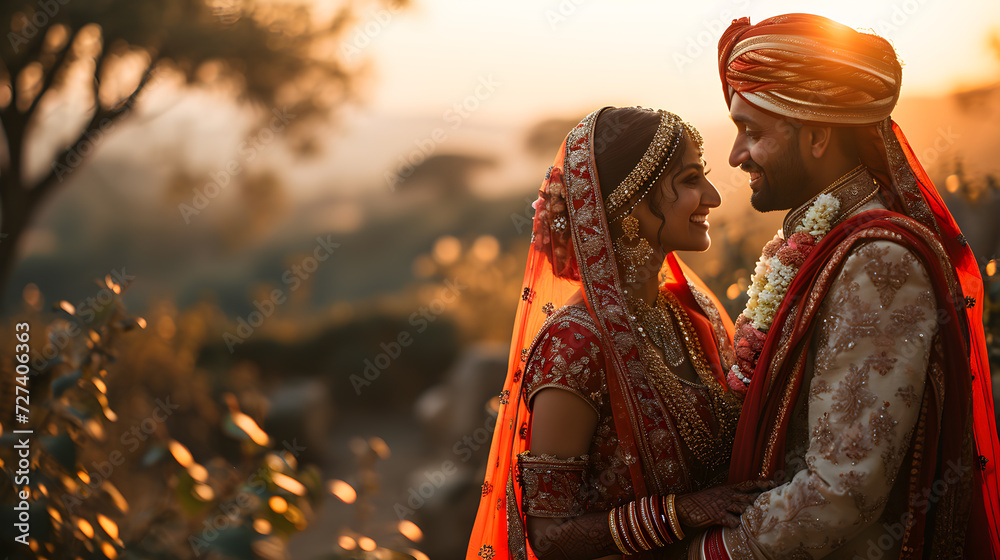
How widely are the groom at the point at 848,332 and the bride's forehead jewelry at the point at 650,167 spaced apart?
187 millimetres

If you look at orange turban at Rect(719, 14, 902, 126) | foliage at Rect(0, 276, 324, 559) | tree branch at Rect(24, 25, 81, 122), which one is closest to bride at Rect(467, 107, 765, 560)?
orange turban at Rect(719, 14, 902, 126)

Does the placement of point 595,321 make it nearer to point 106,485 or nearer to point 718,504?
point 718,504

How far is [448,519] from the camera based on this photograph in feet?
10.8

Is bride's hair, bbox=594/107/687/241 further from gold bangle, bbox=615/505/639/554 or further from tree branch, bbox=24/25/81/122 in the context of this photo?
tree branch, bbox=24/25/81/122

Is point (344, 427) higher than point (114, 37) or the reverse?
the reverse

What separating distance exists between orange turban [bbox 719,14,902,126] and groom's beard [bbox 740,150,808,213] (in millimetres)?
117

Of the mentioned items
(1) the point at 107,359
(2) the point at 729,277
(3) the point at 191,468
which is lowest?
(3) the point at 191,468

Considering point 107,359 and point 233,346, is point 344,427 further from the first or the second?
point 107,359

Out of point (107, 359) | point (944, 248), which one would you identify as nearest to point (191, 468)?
point (107, 359)

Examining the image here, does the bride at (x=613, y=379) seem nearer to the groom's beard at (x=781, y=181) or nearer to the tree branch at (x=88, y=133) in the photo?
the groom's beard at (x=781, y=181)

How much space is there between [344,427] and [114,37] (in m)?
2.43

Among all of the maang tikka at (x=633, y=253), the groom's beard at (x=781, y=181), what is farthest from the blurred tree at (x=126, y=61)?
the groom's beard at (x=781, y=181)

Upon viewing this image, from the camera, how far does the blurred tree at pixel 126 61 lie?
11.2ft

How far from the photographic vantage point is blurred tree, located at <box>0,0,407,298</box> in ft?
11.2
